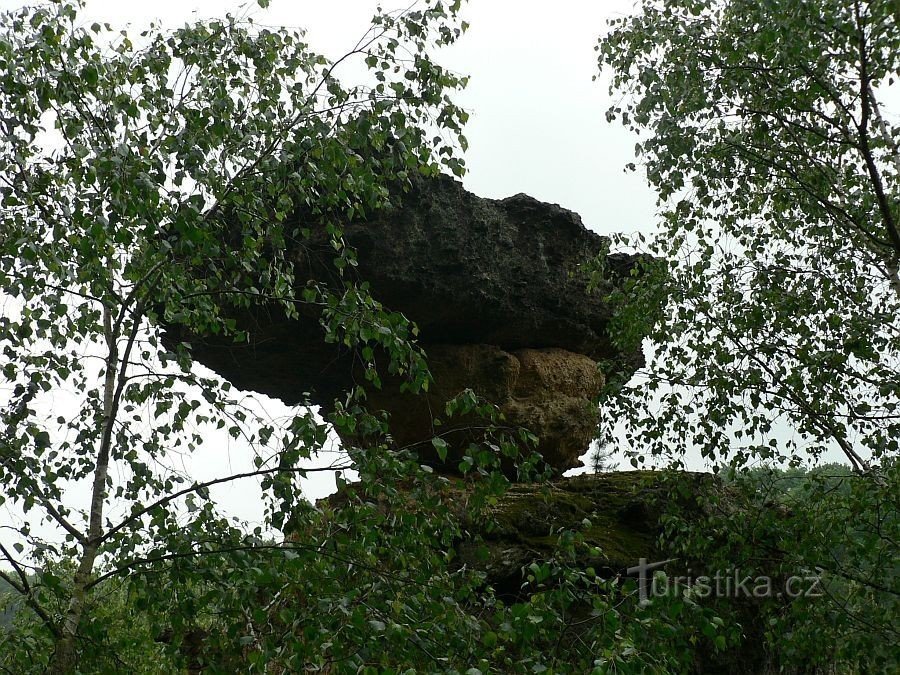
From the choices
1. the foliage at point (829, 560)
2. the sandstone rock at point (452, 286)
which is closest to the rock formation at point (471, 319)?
the sandstone rock at point (452, 286)

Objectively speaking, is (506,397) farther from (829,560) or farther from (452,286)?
(829,560)

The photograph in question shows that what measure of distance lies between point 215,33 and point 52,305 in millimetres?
2759

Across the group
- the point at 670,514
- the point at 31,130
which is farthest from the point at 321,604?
the point at 670,514

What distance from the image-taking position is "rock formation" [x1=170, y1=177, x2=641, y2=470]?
1246 centimetres

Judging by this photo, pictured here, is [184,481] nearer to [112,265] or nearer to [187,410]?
[187,410]

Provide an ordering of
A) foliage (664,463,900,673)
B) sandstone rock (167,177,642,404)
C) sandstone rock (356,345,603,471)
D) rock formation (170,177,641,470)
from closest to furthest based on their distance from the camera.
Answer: foliage (664,463,900,673) < sandstone rock (167,177,642,404) < rock formation (170,177,641,470) < sandstone rock (356,345,603,471)

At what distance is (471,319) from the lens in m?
13.2

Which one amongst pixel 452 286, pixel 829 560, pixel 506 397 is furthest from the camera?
pixel 506 397

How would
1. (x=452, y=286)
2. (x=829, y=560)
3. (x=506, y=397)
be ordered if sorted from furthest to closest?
(x=506, y=397), (x=452, y=286), (x=829, y=560)

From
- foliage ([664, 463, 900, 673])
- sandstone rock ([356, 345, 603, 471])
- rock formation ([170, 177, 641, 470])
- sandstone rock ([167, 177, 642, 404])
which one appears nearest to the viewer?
foliage ([664, 463, 900, 673])

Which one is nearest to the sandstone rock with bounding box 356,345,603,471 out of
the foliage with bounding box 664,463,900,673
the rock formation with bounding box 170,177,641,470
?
the rock formation with bounding box 170,177,641,470

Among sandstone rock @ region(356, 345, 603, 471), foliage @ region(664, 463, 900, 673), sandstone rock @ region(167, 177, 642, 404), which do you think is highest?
sandstone rock @ region(167, 177, 642, 404)

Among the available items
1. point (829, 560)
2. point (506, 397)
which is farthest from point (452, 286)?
point (829, 560)

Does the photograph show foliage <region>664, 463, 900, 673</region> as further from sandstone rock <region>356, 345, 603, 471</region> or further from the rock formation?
sandstone rock <region>356, 345, 603, 471</region>
